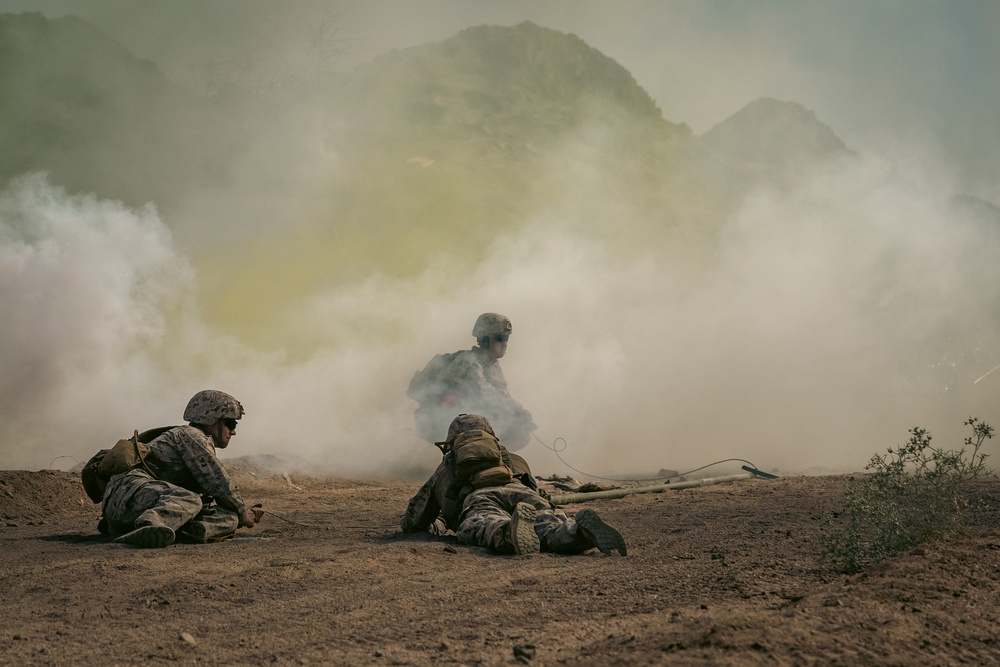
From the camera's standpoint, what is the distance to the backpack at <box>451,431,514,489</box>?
24.7 feet

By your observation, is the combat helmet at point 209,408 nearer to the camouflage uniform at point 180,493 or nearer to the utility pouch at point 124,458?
the camouflage uniform at point 180,493

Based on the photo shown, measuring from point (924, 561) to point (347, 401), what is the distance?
63.0 feet

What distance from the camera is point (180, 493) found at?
770 cm

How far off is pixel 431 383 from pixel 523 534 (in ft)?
32.8

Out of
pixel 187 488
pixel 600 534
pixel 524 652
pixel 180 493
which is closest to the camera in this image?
pixel 524 652

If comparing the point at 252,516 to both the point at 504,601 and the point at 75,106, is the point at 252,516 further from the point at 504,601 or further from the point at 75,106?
the point at 75,106

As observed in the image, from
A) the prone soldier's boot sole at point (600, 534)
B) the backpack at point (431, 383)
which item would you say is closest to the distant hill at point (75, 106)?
the backpack at point (431, 383)

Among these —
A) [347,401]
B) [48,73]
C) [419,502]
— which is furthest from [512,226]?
[419,502]

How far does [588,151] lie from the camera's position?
38.4 meters

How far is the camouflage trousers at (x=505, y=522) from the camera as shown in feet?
20.9

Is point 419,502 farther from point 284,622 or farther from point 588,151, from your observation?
point 588,151

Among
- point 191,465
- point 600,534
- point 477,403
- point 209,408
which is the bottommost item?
point 600,534

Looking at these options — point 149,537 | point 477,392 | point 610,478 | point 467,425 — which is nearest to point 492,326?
point 477,392

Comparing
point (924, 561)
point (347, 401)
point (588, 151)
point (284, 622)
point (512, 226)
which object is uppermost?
point (588, 151)
